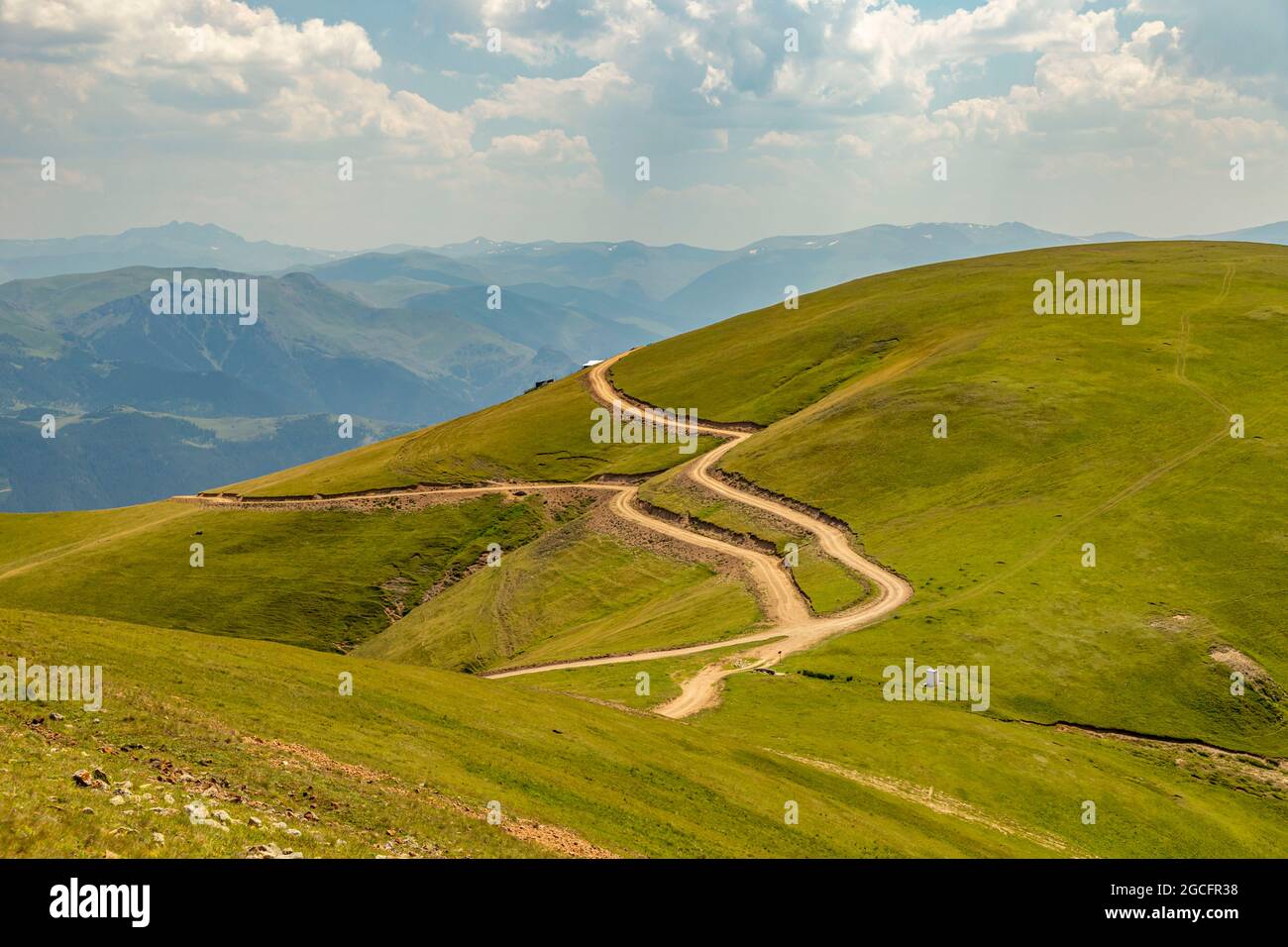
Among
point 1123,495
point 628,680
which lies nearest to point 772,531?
point 1123,495

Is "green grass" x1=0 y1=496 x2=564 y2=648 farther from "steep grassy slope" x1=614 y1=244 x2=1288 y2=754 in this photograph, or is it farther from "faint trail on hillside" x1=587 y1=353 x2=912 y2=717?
"steep grassy slope" x1=614 y1=244 x2=1288 y2=754

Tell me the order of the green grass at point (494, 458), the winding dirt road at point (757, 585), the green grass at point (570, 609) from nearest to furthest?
the winding dirt road at point (757, 585)
the green grass at point (570, 609)
the green grass at point (494, 458)

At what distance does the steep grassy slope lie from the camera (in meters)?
66.9

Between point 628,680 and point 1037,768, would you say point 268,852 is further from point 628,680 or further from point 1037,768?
point 1037,768

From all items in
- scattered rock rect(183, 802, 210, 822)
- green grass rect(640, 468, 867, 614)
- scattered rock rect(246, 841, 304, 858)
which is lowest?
green grass rect(640, 468, 867, 614)

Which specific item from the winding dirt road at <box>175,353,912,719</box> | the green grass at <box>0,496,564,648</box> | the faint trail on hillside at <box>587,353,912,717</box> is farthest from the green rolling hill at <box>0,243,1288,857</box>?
the winding dirt road at <box>175,353,912,719</box>

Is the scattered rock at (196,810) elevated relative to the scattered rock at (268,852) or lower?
elevated

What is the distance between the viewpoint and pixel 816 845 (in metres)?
36.7

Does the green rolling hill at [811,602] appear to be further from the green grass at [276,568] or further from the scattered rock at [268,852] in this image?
the scattered rock at [268,852]

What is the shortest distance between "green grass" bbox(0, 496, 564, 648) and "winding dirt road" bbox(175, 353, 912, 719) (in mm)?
7323

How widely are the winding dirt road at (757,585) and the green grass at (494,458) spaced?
14.3 ft

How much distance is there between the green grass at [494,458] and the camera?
137375mm

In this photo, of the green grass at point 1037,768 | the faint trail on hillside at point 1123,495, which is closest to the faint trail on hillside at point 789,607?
the green grass at point 1037,768
